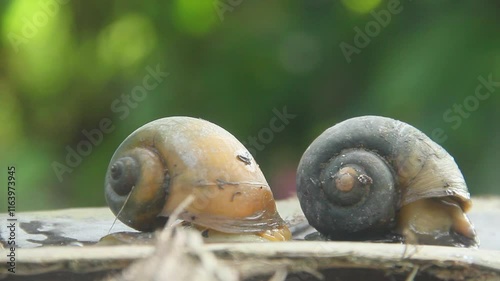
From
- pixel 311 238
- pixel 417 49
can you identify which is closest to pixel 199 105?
pixel 417 49

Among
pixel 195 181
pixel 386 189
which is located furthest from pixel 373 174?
pixel 195 181
